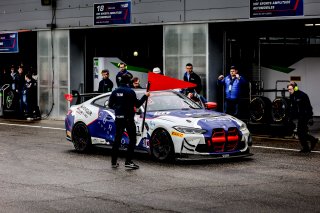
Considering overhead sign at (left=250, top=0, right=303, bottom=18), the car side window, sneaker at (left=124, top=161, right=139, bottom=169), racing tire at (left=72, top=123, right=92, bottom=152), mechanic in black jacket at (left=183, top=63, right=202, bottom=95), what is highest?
overhead sign at (left=250, top=0, right=303, bottom=18)

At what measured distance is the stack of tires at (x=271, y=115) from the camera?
19688 mm

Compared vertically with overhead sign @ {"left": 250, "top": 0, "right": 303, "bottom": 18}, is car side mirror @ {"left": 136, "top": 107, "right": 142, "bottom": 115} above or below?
below

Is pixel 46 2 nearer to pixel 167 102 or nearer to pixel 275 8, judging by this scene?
pixel 275 8

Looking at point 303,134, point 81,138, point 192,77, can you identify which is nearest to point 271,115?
point 192,77

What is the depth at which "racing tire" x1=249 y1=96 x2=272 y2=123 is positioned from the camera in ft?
67.1

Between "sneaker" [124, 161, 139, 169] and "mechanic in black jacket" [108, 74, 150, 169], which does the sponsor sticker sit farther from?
"sneaker" [124, 161, 139, 169]

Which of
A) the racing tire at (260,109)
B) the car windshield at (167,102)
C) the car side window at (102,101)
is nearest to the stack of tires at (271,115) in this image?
the racing tire at (260,109)

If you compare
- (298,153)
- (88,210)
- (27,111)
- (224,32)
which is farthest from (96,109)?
(27,111)

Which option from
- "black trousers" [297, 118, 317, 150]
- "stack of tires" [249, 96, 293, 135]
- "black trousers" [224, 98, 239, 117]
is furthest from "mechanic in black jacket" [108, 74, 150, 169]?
"black trousers" [224, 98, 239, 117]

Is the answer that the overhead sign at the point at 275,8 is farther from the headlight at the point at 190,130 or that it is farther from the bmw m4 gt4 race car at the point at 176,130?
the headlight at the point at 190,130

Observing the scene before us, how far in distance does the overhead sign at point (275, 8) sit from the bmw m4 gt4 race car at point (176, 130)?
634cm

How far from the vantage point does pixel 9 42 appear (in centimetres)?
2950

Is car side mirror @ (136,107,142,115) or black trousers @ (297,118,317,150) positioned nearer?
car side mirror @ (136,107,142,115)

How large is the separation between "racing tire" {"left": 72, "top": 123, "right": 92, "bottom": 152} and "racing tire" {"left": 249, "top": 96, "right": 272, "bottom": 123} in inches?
255
